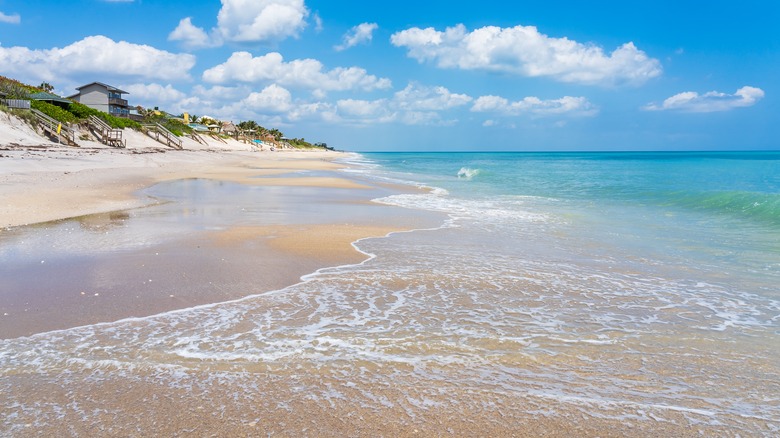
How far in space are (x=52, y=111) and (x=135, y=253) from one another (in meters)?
40.2

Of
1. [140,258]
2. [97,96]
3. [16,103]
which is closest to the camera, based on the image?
[140,258]

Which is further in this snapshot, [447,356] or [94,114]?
[94,114]

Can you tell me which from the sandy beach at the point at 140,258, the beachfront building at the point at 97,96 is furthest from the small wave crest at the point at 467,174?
Result: the beachfront building at the point at 97,96

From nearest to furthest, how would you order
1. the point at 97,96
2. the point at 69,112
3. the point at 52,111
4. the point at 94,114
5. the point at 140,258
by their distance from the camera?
the point at 140,258 < the point at 52,111 < the point at 69,112 < the point at 94,114 < the point at 97,96

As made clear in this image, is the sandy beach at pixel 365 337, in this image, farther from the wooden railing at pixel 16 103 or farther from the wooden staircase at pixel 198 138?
the wooden staircase at pixel 198 138

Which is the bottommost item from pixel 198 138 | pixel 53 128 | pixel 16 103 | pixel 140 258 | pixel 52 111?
pixel 140 258

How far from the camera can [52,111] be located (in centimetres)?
3953

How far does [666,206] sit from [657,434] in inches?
757

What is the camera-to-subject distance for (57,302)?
223 inches

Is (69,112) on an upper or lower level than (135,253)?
upper

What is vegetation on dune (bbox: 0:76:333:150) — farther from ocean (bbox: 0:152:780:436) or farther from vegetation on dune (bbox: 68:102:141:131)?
ocean (bbox: 0:152:780:436)

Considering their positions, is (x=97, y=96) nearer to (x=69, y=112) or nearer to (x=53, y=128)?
(x=69, y=112)

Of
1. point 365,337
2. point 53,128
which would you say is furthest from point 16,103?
point 365,337

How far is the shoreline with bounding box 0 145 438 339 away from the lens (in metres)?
5.70
